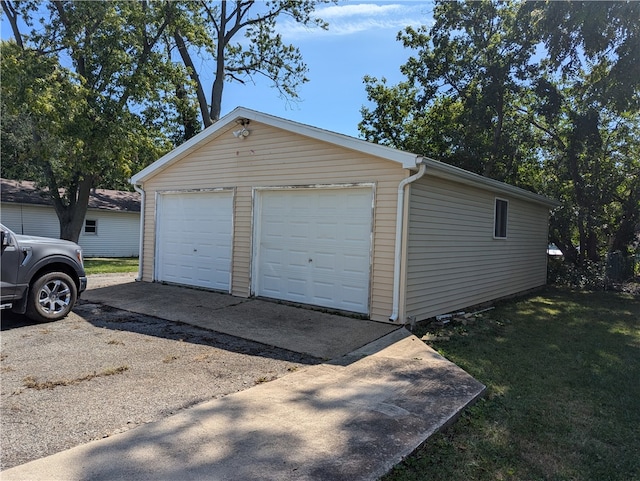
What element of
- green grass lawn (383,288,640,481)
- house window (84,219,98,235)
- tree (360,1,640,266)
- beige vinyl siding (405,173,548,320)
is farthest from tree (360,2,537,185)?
house window (84,219,98,235)

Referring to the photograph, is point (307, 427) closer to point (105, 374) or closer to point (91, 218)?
point (105, 374)

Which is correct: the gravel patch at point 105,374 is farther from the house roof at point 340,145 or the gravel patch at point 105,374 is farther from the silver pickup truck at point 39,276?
the house roof at point 340,145

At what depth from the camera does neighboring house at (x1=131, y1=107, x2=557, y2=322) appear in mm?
7051

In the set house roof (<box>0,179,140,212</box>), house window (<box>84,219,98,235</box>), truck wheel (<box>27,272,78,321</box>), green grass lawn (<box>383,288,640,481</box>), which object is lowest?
green grass lawn (<box>383,288,640,481</box>)

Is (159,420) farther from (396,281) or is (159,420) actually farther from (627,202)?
(627,202)

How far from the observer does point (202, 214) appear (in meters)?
9.98

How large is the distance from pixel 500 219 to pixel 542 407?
22.1 ft

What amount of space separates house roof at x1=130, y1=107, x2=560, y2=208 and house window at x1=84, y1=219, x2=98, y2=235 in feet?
41.0

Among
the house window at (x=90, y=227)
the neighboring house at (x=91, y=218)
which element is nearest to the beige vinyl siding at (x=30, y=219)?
the neighboring house at (x=91, y=218)

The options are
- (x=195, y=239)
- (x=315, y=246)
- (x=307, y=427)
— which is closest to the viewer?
(x=307, y=427)

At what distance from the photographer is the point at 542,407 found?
421cm

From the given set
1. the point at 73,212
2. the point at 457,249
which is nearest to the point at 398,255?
the point at 457,249

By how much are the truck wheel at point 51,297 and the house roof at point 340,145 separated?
437 cm

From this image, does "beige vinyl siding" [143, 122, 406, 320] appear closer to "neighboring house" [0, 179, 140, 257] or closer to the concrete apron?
the concrete apron
